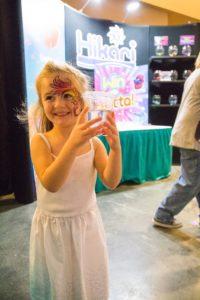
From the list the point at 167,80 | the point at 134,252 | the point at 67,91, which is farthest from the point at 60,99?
the point at 167,80

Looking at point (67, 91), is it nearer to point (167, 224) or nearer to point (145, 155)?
point (167, 224)

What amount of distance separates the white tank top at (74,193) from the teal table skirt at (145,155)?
1917mm

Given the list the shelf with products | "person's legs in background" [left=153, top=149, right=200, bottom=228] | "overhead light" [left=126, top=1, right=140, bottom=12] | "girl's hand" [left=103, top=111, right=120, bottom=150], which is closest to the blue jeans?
"person's legs in background" [left=153, top=149, right=200, bottom=228]

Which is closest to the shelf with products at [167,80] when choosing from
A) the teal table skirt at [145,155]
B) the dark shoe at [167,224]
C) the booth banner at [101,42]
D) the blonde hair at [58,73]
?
the booth banner at [101,42]

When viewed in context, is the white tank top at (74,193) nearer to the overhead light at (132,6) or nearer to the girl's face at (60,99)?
the girl's face at (60,99)

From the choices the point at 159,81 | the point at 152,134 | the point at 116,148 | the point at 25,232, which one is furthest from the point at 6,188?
the point at 159,81

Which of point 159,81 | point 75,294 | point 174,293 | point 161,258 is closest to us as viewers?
point 75,294

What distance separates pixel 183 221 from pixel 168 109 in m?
2.52

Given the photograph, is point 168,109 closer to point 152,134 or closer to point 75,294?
point 152,134

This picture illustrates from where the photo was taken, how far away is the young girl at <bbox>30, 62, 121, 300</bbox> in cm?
85

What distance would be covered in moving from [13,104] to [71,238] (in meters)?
1.80

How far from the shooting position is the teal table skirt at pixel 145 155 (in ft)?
9.88

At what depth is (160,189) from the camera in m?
2.95

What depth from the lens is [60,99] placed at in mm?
836
